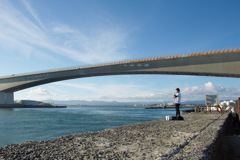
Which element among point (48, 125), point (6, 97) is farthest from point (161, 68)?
point (6, 97)

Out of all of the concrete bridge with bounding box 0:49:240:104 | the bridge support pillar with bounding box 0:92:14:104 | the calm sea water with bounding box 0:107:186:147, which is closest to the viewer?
the calm sea water with bounding box 0:107:186:147

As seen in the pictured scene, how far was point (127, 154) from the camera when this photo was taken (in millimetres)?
3484

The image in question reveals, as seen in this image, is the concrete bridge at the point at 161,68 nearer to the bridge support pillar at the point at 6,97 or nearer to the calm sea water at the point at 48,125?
the bridge support pillar at the point at 6,97

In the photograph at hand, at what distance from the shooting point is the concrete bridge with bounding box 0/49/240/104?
93.8ft

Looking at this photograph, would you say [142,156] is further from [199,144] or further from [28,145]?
[28,145]

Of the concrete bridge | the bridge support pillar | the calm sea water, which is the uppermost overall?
the concrete bridge

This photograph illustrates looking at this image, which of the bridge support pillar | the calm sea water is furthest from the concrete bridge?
the calm sea water

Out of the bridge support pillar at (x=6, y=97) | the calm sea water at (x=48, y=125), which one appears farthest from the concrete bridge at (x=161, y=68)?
the calm sea water at (x=48, y=125)

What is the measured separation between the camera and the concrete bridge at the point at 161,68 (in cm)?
2859

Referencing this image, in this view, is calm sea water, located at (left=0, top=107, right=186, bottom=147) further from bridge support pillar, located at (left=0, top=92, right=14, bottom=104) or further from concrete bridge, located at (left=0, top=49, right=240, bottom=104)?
bridge support pillar, located at (left=0, top=92, right=14, bottom=104)

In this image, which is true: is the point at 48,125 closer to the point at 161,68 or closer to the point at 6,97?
the point at 161,68

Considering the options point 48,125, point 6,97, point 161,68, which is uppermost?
point 161,68

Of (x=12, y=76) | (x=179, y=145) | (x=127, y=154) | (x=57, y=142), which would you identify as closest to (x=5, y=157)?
(x=57, y=142)

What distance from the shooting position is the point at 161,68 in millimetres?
36031
